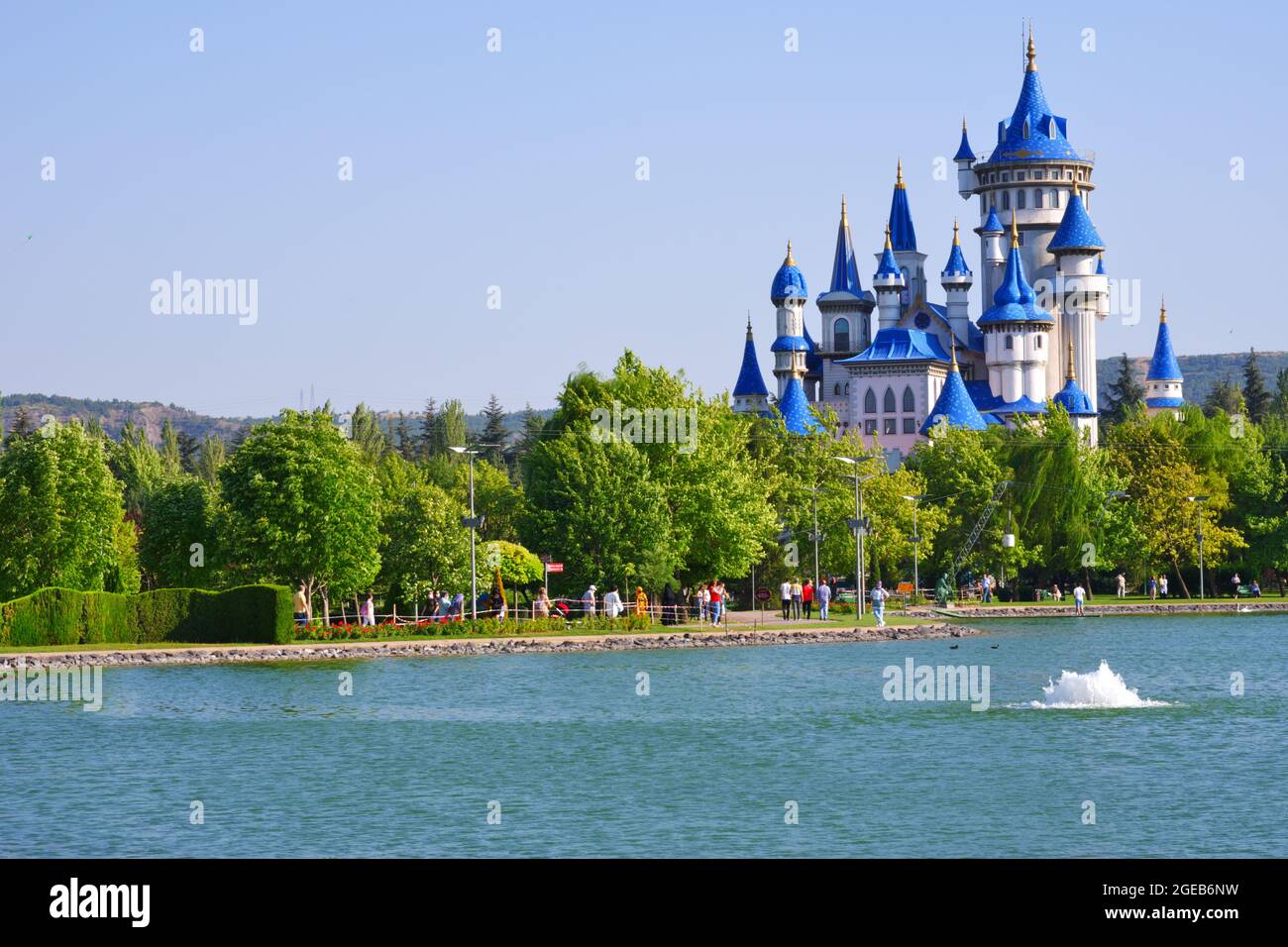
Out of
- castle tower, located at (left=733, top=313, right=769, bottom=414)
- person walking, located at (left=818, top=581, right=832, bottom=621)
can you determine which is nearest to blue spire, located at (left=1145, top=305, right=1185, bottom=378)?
castle tower, located at (left=733, top=313, right=769, bottom=414)

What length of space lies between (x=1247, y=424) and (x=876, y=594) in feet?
150

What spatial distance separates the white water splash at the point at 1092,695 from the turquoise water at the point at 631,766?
66 centimetres

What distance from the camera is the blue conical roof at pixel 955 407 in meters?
113

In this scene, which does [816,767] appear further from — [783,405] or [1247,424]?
[783,405]

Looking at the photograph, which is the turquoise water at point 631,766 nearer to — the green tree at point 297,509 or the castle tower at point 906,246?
the green tree at point 297,509

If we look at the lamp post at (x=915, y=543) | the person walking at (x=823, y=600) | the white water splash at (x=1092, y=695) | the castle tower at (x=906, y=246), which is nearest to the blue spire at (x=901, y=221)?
the castle tower at (x=906, y=246)

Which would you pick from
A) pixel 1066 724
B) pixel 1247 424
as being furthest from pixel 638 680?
pixel 1247 424

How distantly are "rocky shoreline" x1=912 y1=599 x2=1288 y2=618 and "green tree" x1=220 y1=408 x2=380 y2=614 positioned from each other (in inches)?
1066

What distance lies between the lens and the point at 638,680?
4581cm

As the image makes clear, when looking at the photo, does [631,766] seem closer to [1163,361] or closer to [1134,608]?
[1134,608]

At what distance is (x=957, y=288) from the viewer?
13388 cm

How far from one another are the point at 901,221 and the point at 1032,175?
11009 mm

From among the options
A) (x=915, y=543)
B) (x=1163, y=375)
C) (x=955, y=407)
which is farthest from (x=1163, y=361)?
→ (x=915, y=543)
